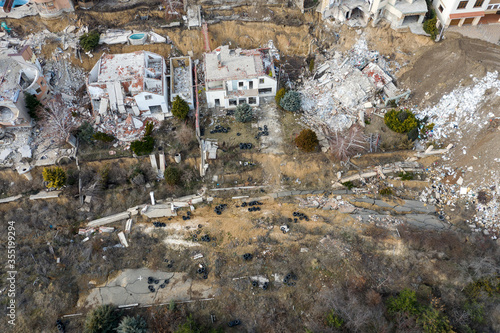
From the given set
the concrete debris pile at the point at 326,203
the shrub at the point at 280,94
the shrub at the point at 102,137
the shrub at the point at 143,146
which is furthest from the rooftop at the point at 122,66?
the concrete debris pile at the point at 326,203

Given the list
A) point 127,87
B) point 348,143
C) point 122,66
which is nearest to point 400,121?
point 348,143

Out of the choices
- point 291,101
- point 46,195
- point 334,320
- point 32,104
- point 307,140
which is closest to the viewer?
point 334,320

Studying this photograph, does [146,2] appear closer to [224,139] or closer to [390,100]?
[224,139]

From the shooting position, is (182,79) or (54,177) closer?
(54,177)

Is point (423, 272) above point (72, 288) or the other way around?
above

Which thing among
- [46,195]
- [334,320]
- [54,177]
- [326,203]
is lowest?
[334,320]

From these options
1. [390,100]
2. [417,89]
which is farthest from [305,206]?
[417,89]

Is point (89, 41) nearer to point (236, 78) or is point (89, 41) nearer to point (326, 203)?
point (236, 78)
